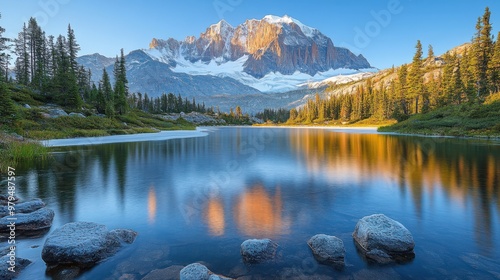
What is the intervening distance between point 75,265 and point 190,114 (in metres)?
173

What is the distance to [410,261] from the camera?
24.5 ft

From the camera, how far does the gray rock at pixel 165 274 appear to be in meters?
6.73

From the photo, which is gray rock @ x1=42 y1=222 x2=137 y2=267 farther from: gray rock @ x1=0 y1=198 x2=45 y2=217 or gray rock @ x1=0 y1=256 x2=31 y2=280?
gray rock @ x1=0 y1=198 x2=45 y2=217

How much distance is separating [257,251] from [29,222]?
8.55 meters

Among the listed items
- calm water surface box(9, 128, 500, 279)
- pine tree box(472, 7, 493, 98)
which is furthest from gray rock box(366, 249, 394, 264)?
pine tree box(472, 7, 493, 98)

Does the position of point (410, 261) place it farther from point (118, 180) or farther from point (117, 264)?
point (118, 180)

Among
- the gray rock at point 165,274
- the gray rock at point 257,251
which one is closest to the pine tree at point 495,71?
the gray rock at point 257,251

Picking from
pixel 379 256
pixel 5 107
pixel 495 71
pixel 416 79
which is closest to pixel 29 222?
pixel 379 256

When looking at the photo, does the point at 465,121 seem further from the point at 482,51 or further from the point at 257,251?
the point at 257,251

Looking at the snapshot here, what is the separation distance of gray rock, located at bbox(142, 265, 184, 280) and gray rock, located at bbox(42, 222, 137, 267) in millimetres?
1848

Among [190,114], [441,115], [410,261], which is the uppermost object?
[190,114]

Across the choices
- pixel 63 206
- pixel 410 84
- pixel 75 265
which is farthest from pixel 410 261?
pixel 410 84

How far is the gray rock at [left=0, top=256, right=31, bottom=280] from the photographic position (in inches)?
260

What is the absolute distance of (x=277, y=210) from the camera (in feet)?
38.8
